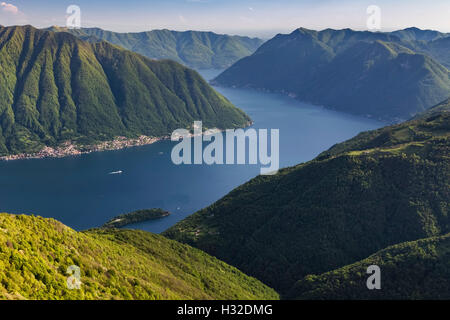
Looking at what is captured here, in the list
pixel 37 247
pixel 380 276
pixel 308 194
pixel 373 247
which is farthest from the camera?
pixel 308 194

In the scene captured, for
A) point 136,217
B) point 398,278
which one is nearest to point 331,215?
point 398,278

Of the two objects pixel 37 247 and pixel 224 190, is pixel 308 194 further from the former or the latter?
pixel 37 247

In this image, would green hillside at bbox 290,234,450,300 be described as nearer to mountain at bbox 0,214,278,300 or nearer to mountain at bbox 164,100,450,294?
mountain at bbox 164,100,450,294

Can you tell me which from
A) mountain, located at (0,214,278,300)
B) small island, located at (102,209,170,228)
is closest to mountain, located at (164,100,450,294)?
mountain, located at (0,214,278,300)

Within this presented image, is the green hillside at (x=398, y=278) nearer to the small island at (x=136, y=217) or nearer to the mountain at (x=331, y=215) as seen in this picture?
the mountain at (x=331, y=215)

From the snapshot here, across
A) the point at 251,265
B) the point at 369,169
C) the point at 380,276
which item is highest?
the point at 369,169

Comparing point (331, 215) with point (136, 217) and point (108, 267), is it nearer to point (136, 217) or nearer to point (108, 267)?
point (108, 267)
